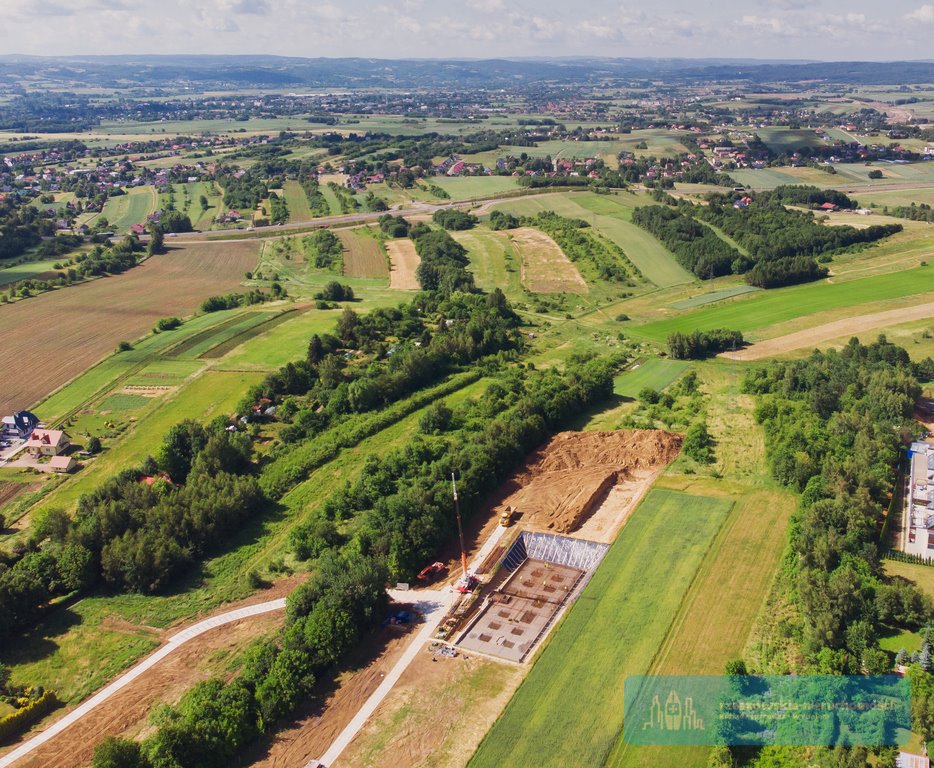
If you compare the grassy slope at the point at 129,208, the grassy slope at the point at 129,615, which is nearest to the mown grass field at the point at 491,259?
the grassy slope at the point at 129,615

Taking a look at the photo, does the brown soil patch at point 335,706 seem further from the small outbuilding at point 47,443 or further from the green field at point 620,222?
the green field at point 620,222

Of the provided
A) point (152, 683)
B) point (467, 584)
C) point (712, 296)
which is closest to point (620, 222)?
point (712, 296)

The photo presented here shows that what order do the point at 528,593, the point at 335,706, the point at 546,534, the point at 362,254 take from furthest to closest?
the point at 362,254
the point at 546,534
the point at 528,593
the point at 335,706

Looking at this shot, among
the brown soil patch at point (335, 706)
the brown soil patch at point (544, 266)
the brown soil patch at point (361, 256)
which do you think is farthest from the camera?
the brown soil patch at point (361, 256)

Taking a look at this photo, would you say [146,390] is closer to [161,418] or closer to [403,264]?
[161,418]

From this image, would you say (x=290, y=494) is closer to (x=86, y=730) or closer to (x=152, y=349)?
(x=86, y=730)

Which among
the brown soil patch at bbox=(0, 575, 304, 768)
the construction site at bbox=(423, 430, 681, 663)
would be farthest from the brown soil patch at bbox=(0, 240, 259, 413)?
the construction site at bbox=(423, 430, 681, 663)
